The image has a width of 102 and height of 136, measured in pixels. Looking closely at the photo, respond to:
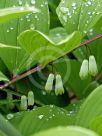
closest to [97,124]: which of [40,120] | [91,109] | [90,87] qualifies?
[91,109]

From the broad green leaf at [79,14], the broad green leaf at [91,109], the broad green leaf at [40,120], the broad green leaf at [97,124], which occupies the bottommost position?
the broad green leaf at [40,120]

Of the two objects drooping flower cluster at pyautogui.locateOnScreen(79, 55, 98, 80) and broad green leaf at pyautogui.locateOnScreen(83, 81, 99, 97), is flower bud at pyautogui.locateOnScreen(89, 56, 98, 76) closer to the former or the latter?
drooping flower cluster at pyautogui.locateOnScreen(79, 55, 98, 80)

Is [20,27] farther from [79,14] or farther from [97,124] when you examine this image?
[97,124]

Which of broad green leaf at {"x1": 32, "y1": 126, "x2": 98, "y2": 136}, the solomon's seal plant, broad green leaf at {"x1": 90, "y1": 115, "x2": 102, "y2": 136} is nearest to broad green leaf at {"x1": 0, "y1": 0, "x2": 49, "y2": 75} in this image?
the solomon's seal plant

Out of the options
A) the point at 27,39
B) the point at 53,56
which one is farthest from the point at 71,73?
the point at 27,39

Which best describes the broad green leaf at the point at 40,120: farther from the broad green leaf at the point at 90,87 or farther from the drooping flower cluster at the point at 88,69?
the broad green leaf at the point at 90,87

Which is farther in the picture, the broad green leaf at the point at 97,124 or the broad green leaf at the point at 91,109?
the broad green leaf at the point at 91,109

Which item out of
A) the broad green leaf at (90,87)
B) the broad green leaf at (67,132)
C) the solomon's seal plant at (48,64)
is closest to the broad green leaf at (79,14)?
the solomon's seal plant at (48,64)
